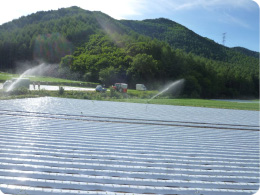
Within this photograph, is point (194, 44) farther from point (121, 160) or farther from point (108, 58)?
point (121, 160)

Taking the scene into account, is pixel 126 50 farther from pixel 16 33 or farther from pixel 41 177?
pixel 41 177

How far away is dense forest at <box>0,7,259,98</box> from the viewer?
126 ft

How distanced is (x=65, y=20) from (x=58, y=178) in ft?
225

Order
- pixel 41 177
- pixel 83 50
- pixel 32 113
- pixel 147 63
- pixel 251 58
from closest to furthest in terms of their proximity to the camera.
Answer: pixel 41 177 → pixel 32 113 → pixel 147 63 → pixel 83 50 → pixel 251 58

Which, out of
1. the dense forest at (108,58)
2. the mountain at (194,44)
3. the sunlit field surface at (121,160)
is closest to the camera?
the sunlit field surface at (121,160)

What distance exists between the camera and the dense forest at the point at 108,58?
1507 inches

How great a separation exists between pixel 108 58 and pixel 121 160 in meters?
40.5

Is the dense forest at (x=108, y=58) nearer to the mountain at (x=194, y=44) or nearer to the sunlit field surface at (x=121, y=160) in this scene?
the mountain at (x=194, y=44)

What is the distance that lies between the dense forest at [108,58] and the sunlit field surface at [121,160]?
1191 inches

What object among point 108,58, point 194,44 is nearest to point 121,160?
point 108,58

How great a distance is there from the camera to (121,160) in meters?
2.95

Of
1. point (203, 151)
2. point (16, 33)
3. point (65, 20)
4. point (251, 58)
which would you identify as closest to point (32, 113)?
point (203, 151)

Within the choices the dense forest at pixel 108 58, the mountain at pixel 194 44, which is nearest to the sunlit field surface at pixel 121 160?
the dense forest at pixel 108 58

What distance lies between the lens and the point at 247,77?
51.8 metres
